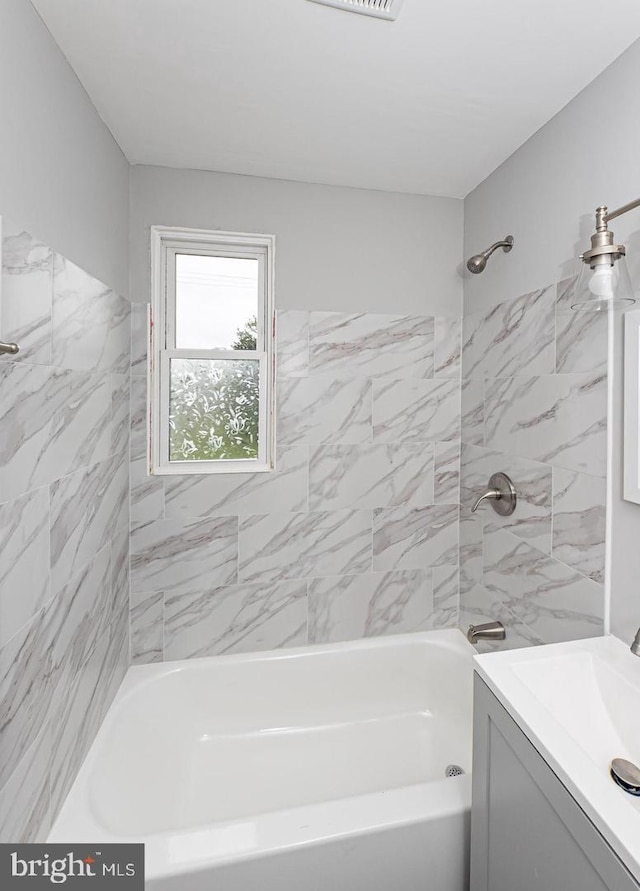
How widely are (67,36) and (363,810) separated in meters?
2.21

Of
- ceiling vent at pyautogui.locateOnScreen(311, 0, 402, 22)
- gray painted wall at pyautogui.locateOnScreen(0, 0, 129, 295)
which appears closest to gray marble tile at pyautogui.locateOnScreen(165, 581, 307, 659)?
gray painted wall at pyautogui.locateOnScreen(0, 0, 129, 295)

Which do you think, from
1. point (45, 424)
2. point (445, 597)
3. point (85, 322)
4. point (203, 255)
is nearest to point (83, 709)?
point (45, 424)

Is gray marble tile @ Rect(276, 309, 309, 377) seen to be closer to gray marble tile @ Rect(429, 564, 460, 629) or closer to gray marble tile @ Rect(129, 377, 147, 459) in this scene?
gray marble tile @ Rect(129, 377, 147, 459)

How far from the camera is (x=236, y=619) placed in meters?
2.05

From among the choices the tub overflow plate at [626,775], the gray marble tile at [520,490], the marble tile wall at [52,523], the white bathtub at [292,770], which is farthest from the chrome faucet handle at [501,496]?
the marble tile wall at [52,523]

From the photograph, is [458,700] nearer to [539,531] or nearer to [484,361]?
[539,531]

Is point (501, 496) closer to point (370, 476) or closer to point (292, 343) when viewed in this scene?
point (370, 476)

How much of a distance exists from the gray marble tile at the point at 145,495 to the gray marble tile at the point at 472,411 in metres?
1.36

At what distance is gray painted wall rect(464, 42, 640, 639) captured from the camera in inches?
50.2

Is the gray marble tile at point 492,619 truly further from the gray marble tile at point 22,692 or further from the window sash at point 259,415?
the gray marble tile at point 22,692

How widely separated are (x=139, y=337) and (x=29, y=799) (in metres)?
1.52

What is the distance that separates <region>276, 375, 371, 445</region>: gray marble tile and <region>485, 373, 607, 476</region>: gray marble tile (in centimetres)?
54

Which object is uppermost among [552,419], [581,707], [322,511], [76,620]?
[552,419]

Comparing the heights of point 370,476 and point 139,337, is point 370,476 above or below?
below
